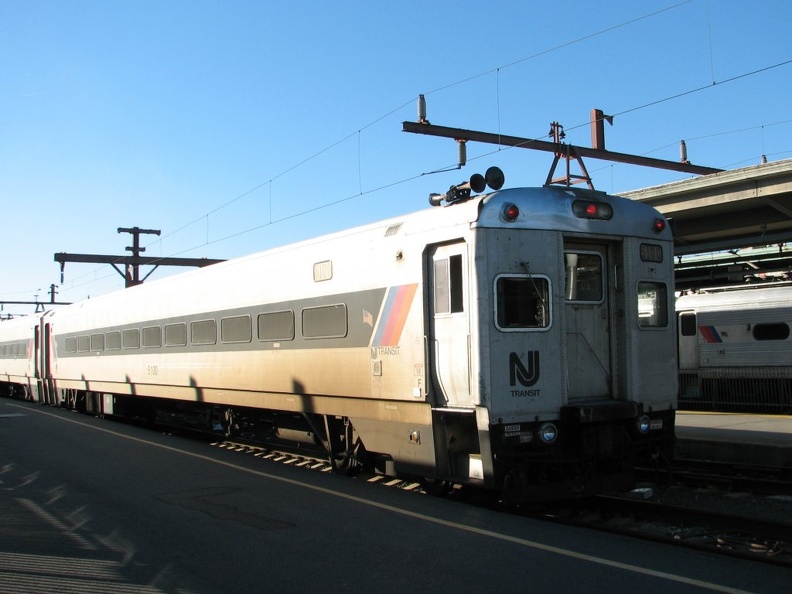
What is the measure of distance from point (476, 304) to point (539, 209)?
1344 millimetres

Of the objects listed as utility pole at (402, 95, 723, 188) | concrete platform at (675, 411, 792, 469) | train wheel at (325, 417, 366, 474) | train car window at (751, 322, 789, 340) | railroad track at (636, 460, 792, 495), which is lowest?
railroad track at (636, 460, 792, 495)

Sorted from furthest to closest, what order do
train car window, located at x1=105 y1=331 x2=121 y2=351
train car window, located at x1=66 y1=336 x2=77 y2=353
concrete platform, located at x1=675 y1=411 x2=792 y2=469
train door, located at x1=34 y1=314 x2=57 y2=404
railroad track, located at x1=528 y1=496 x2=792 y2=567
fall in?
train door, located at x1=34 y1=314 x2=57 y2=404 → train car window, located at x1=66 y1=336 x2=77 y2=353 → train car window, located at x1=105 y1=331 x2=121 y2=351 → concrete platform, located at x1=675 y1=411 x2=792 y2=469 → railroad track, located at x1=528 y1=496 x2=792 y2=567

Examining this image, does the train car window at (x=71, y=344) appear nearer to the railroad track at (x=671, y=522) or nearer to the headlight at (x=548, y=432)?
the railroad track at (x=671, y=522)

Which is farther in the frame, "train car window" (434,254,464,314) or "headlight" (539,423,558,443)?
"train car window" (434,254,464,314)

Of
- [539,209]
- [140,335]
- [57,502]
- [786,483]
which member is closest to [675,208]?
[786,483]

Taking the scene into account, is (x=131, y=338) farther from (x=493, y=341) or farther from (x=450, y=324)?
(x=493, y=341)

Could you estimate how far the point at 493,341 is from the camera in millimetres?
7801

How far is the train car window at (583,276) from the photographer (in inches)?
335

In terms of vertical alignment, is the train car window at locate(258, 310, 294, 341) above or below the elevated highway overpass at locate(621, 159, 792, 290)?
below

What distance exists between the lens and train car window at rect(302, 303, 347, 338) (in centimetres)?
1003

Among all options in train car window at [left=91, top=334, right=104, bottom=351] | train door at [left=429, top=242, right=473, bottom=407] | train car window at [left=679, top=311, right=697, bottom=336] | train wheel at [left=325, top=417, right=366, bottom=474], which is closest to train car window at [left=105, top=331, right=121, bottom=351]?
train car window at [left=91, top=334, right=104, bottom=351]

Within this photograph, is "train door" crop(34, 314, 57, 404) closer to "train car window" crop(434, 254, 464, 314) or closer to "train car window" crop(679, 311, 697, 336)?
"train car window" crop(679, 311, 697, 336)

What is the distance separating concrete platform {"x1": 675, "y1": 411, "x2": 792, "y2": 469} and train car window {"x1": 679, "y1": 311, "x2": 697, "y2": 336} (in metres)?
6.60

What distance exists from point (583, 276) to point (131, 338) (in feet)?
41.9
